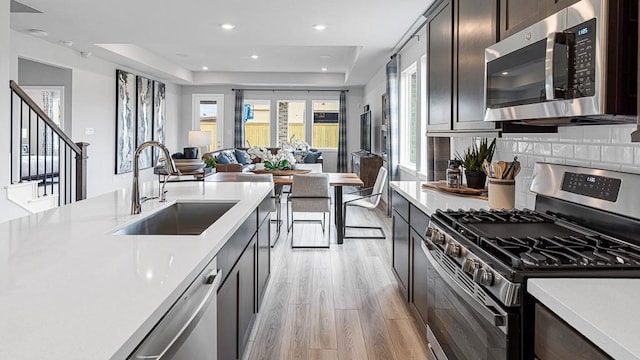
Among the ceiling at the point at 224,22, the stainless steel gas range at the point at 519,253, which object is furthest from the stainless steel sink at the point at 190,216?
the ceiling at the point at 224,22

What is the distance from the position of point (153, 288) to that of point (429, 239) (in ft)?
4.12

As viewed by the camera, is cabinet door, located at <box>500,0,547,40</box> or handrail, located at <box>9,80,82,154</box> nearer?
cabinet door, located at <box>500,0,547,40</box>

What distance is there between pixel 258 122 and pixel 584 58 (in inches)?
430

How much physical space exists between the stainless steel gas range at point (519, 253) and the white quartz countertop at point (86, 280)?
0.86 meters

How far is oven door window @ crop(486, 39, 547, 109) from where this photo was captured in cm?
160

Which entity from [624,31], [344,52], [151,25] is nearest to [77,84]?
[151,25]

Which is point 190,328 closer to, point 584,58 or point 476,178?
point 584,58

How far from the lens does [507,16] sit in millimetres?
2016

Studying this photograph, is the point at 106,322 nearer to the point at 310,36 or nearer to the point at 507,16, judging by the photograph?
the point at 507,16

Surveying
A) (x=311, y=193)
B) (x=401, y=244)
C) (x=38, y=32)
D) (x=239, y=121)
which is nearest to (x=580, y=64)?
(x=401, y=244)

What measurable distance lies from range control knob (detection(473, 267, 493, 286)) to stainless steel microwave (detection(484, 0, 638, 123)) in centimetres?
59

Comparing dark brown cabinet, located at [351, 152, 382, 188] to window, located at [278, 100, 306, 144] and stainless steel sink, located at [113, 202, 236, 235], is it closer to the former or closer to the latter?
window, located at [278, 100, 306, 144]

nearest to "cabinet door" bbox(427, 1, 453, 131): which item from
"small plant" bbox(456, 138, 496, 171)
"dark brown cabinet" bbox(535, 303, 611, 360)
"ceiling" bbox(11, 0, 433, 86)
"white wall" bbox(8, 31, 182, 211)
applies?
"small plant" bbox(456, 138, 496, 171)

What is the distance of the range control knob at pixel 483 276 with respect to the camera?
1.24m
